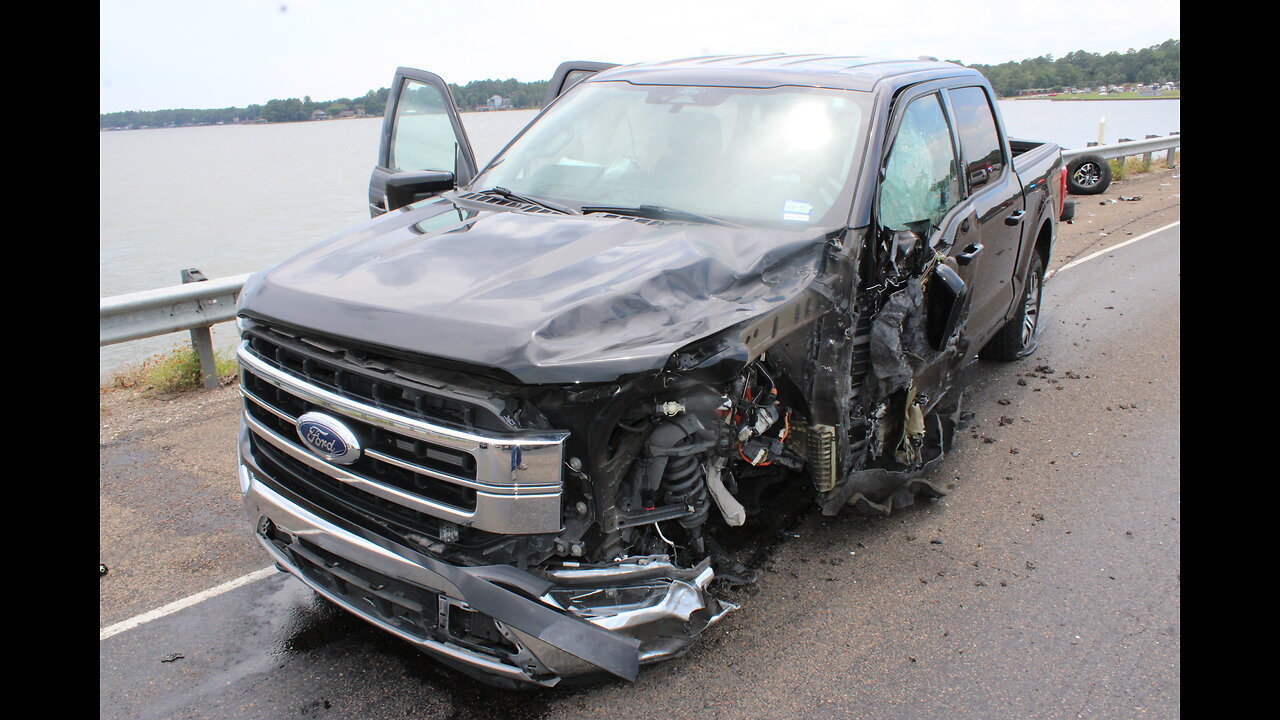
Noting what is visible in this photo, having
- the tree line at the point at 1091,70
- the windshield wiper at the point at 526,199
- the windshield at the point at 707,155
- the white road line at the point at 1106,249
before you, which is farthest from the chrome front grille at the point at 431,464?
the tree line at the point at 1091,70

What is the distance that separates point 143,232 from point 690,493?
13823 mm

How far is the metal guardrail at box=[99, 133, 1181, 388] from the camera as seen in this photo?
5383 millimetres

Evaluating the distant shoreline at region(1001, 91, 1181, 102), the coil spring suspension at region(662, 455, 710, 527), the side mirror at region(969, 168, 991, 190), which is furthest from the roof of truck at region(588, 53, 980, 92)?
the distant shoreline at region(1001, 91, 1181, 102)

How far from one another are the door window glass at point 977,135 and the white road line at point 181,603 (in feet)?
13.0

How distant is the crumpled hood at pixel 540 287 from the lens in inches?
100

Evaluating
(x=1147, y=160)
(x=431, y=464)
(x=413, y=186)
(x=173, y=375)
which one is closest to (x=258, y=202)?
(x=173, y=375)

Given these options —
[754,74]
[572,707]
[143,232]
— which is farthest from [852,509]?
[143,232]

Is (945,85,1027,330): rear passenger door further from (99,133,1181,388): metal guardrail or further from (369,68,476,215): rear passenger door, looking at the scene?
(99,133,1181,388): metal guardrail

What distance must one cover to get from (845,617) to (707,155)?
2.02 metres

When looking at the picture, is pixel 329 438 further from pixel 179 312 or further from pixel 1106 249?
pixel 1106 249

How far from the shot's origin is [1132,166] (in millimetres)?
17812

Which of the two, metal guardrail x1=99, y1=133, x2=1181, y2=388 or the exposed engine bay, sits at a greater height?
metal guardrail x1=99, y1=133, x2=1181, y2=388

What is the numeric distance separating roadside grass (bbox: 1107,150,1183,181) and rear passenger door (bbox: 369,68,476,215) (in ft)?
48.3

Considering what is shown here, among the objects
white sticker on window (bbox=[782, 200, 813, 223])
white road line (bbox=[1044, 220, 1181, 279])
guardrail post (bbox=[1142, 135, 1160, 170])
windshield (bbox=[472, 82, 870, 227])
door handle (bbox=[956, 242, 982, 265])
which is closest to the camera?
white sticker on window (bbox=[782, 200, 813, 223])
